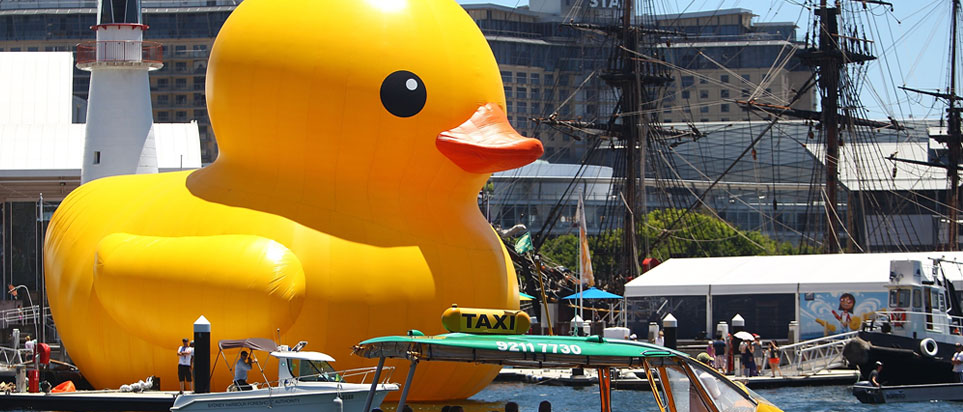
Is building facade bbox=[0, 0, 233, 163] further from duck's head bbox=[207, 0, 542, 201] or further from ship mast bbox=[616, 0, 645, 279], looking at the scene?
duck's head bbox=[207, 0, 542, 201]

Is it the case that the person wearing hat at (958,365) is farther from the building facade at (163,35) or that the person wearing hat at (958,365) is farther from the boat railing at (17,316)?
the building facade at (163,35)

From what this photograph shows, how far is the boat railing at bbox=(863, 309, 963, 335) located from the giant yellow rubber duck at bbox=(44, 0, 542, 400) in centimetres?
1463

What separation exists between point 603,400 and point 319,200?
759 centimetres

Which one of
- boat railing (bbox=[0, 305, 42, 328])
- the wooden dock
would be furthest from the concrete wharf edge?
boat railing (bbox=[0, 305, 42, 328])

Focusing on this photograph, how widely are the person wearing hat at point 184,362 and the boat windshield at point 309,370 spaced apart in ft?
5.89

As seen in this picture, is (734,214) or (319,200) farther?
(734,214)

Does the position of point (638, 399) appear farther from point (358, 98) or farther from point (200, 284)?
point (200, 284)

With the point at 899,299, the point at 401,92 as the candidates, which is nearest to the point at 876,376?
the point at 899,299

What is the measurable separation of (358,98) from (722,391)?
8.57 metres

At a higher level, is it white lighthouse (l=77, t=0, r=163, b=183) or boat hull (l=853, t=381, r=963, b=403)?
white lighthouse (l=77, t=0, r=163, b=183)

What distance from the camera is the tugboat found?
96.3ft

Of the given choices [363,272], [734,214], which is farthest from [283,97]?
[734,214]

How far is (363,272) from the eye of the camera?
19297 millimetres

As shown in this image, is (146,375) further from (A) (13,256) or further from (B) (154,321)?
(A) (13,256)
